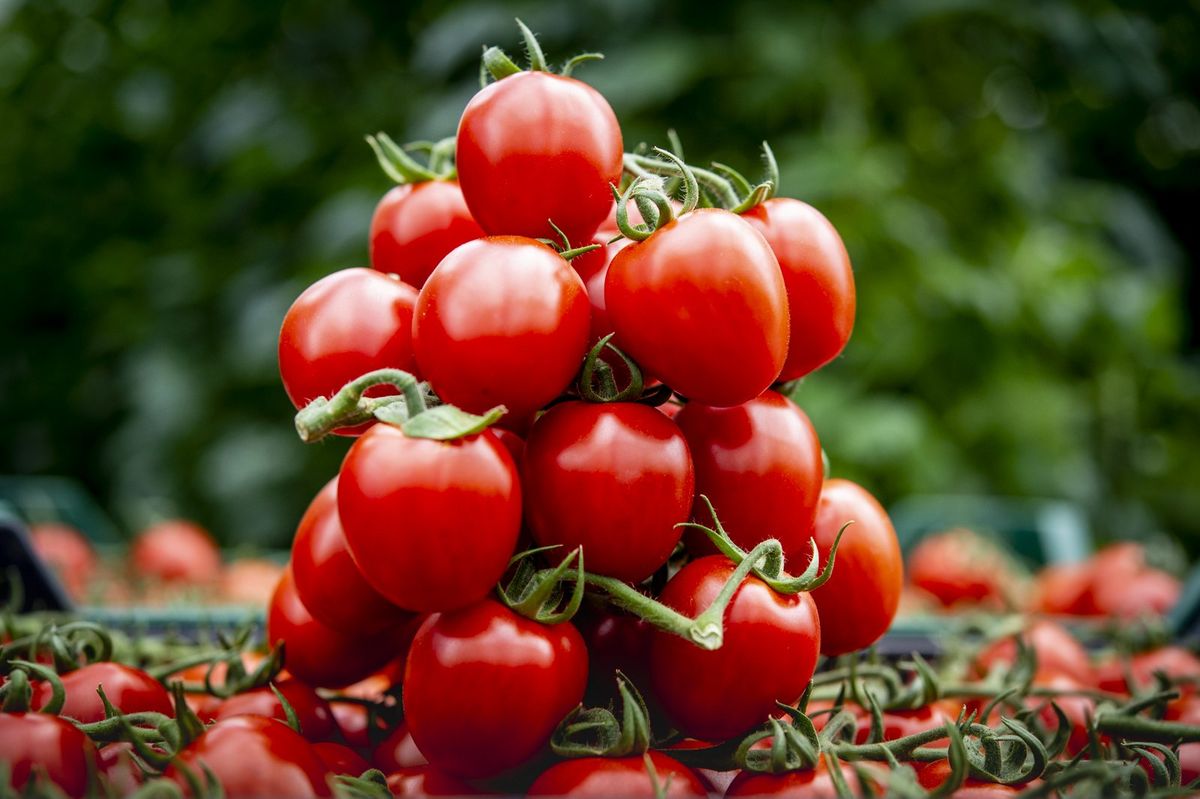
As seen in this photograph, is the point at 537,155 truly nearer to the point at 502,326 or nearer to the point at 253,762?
the point at 502,326

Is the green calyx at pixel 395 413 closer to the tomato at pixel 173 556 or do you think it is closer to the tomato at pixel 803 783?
the tomato at pixel 803 783

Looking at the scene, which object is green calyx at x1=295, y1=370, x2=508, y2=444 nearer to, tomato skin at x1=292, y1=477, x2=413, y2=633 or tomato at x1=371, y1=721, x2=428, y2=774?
tomato skin at x1=292, y1=477, x2=413, y2=633

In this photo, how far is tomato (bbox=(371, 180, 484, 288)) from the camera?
2.62 feet

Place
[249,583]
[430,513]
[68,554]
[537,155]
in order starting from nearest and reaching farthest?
[430,513], [537,155], [249,583], [68,554]

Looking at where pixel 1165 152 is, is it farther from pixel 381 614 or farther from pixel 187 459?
pixel 381 614

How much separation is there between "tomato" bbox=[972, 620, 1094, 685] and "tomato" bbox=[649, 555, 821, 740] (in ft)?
1.88

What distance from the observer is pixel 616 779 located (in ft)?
2.00

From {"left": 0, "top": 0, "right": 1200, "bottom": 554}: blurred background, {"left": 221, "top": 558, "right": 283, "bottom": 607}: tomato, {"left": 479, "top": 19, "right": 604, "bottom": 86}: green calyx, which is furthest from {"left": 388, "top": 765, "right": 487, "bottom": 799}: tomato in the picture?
{"left": 0, "top": 0, "right": 1200, "bottom": 554}: blurred background

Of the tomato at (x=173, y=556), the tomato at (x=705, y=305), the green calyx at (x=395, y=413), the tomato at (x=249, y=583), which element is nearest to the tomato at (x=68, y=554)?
the tomato at (x=173, y=556)

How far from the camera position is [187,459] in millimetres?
3471

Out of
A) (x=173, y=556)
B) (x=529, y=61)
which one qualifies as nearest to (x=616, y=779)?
(x=529, y=61)

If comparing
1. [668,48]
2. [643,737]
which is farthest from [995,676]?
→ [668,48]

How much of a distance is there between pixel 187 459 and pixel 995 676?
2966 millimetres

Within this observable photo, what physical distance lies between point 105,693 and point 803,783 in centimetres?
47
